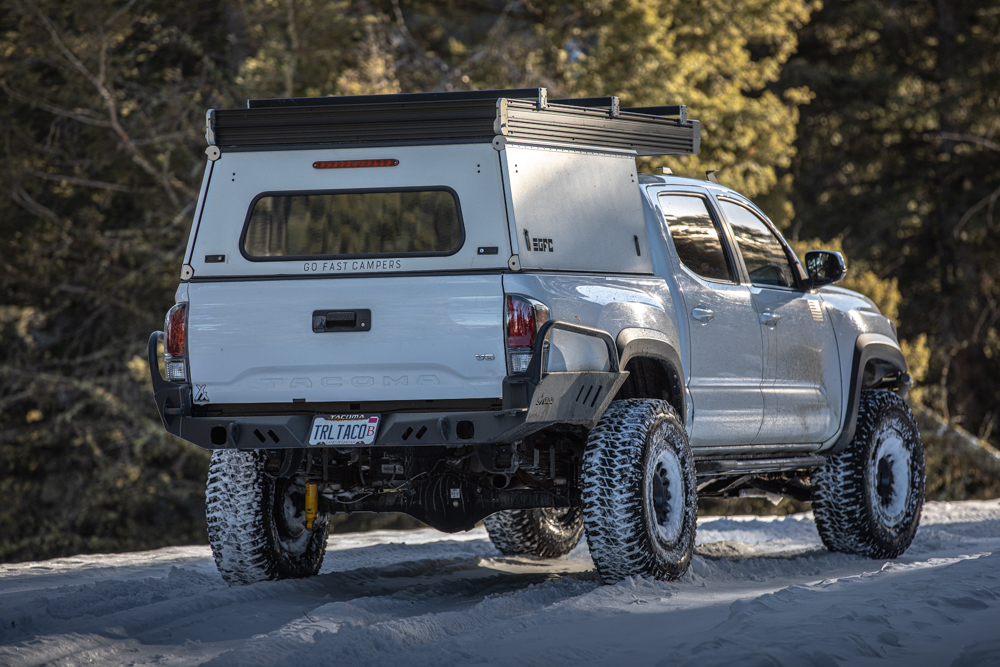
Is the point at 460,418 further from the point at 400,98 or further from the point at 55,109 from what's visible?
the point at 55,109

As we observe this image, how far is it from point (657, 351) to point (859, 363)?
2328 millimetres

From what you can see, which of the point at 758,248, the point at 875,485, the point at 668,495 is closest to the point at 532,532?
the point at 668,495

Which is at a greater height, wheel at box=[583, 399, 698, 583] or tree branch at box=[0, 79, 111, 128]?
tree branch at box=[0, 79, 111, 128]

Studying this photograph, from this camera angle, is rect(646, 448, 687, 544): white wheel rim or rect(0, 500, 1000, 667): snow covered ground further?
rect(646, 448, 687, 544): white wheel rim

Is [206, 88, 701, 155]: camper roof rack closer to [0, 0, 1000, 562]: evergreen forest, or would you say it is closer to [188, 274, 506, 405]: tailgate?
[188, 274, 506, 405]: tailgate

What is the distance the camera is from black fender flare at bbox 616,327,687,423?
5.80 metres

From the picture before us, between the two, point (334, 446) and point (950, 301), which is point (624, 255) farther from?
point (950, 301)

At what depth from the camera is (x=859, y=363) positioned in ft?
25.5

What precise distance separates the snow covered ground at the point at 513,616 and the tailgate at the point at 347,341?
38.6 inches

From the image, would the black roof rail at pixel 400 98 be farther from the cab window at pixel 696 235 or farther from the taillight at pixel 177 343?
the cab window at pixel 696 235

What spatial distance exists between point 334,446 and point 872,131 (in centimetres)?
2180

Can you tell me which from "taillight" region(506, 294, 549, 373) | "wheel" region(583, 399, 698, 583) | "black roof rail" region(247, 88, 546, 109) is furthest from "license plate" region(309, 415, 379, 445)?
"black roof rail" region(247, 88, 546, 109)

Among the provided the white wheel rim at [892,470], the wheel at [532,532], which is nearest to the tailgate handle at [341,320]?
the wheel at [532,532]

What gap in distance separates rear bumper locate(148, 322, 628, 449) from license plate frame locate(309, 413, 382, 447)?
0.03 metres
